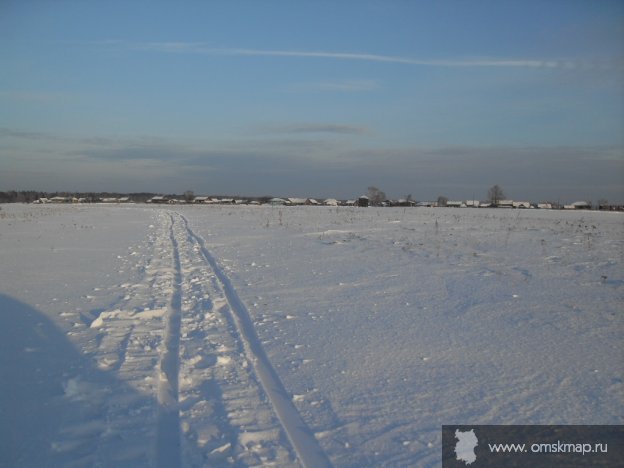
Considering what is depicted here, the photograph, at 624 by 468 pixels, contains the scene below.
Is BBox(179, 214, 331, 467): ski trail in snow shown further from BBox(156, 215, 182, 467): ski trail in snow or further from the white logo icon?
the white logo icon

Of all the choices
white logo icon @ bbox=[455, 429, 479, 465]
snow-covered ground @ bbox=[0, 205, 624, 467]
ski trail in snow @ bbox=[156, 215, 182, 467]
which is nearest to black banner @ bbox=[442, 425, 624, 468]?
white logo icon @ bbox=[455, 429, 479, 465]

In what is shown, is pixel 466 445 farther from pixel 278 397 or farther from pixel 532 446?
pixel 278 397

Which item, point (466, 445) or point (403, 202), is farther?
point (403, 202)

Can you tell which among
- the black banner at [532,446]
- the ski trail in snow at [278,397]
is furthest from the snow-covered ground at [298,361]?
the black banner at [532,446]

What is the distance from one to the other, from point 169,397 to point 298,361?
1535 millimetres

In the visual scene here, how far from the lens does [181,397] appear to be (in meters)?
4.12

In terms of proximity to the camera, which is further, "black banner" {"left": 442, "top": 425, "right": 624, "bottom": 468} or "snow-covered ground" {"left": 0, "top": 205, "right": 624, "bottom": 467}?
"snow-covered ground" {"left": 0, "top": 205, "right": 624, "bottom": 467}

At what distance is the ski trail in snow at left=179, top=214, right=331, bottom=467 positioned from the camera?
330 cm

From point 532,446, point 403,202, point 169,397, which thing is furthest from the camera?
point 403,202

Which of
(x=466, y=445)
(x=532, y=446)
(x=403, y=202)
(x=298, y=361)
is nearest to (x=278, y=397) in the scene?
(x=298, y=361)

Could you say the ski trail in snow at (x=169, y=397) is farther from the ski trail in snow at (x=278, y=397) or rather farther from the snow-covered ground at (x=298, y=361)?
the ski trail in snow at (x=278, y=397)

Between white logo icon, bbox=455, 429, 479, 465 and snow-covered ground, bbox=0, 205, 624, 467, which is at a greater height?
snow-covered ground, bbox=0, 205, 624, 467

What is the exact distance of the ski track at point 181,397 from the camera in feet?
10.7

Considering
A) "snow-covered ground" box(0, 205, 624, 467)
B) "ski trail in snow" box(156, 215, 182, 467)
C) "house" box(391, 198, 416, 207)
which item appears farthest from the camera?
"house" box(391, 198, 416, 207)
